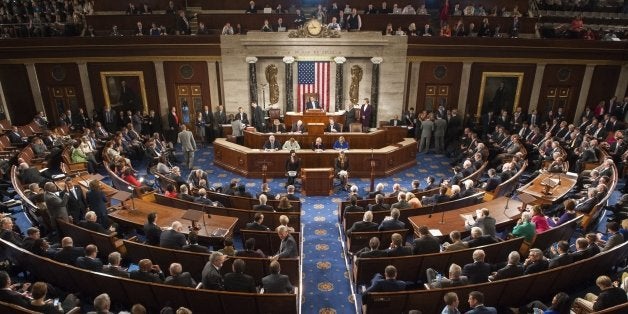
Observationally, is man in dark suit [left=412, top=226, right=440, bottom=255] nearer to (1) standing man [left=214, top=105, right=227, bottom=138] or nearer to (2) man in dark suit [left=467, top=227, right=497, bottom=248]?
(2) man in dark suit [left=467, top=227, right=497, bottom=248]

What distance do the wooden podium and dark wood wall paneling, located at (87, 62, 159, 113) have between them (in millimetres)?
7815

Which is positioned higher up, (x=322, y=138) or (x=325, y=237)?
(x=322, y=138)

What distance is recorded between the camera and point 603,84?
1580cm

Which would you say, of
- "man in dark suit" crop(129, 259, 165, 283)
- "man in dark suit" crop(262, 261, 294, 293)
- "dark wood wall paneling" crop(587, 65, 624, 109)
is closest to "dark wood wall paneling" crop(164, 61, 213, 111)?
"man in dark suit" crop(129, 259, 165, 283)

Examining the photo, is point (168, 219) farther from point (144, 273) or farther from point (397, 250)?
point (397, 250)

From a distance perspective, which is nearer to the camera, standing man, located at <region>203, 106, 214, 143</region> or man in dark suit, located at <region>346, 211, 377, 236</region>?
man in dark suit, located at <region>346, 211, 377, 236</region>

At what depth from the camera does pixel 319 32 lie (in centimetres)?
1459

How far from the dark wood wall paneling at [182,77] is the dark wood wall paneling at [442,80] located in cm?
774

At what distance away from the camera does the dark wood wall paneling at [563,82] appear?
1553 centimetres

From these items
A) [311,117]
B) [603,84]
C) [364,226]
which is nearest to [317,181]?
[364,226]

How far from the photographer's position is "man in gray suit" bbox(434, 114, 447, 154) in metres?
14.0

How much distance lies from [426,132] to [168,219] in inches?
365

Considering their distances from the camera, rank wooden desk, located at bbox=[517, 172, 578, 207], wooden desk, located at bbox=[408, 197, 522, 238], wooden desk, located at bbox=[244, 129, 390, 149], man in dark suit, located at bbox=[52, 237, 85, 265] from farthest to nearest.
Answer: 1. wooden desk, located at bbox=[244, 129, 390, 149]
2. wooden desk, located at bbox=[517, 172, 578, 207]
3. wooden desk, located at bbox=[408, 197, 522, 238]
4. man in dark suit, located at bbox=[52, 237, 85, 265]

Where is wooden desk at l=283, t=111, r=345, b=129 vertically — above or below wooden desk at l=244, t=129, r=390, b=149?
above
